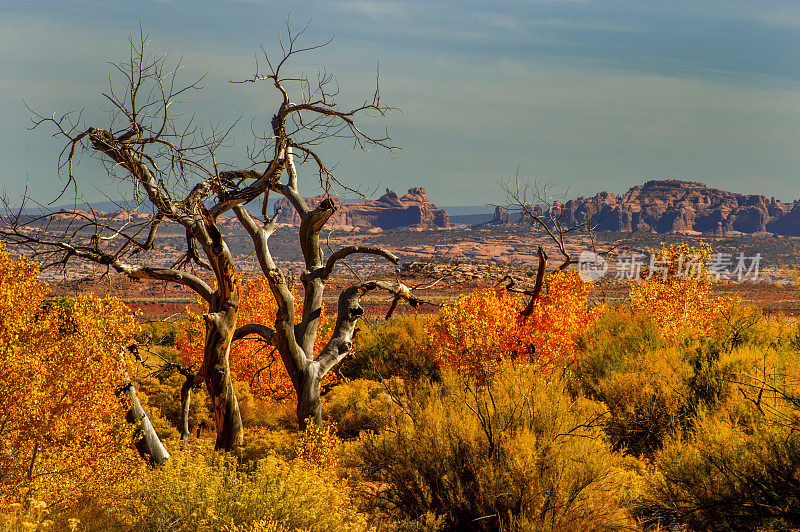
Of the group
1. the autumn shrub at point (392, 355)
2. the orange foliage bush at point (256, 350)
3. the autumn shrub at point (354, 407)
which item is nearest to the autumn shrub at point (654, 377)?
the autumn shrub at point (354, 407)

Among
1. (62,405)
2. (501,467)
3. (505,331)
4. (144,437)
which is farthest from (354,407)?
(62,405)

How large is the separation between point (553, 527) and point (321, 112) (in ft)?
25.0

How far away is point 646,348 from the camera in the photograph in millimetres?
15227

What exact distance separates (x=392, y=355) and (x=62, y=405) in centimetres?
1385

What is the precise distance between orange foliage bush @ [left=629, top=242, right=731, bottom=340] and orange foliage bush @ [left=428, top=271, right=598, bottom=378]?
2.83m

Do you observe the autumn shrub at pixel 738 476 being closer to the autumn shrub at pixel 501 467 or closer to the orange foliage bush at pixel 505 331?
the autumn shrub at pixel 501 467

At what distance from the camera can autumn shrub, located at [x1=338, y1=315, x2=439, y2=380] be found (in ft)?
63.7

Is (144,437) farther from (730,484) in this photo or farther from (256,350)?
(730,484)

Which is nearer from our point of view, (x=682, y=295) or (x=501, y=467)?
(x=501, y=467)

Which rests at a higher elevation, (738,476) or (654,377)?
(738,476)

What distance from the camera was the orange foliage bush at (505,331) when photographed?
15125 millimetres

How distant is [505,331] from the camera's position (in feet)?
52.6

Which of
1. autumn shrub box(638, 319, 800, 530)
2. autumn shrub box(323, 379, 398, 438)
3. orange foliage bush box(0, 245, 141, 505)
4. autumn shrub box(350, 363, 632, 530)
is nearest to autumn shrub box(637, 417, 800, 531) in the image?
autumn shrub box(638, 319, 800, 530)

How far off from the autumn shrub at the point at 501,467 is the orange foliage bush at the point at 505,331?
6.11 metres
